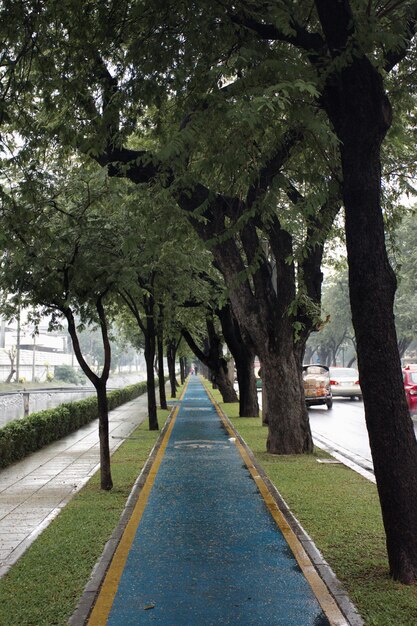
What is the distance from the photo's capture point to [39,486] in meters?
10.1

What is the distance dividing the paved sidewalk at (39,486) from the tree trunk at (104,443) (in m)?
0.53

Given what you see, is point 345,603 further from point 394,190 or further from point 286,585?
point 394,190

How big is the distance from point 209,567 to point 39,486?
5228mm

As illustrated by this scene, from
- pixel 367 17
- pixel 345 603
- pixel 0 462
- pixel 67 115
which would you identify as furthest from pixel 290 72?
pixel 0 462

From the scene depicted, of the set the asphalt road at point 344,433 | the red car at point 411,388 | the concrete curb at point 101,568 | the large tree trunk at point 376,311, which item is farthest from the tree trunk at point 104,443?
the red car at point 411,388

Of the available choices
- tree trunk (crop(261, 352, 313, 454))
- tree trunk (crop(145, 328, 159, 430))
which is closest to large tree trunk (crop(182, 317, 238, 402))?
tree trunk (crop(145, 328, 159, 430))

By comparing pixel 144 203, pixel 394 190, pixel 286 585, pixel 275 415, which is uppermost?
pixel 394 190

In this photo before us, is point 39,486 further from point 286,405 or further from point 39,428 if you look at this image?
point 286,405

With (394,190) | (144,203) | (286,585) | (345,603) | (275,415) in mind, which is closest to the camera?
(345,603)

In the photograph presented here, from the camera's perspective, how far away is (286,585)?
17.0 feet

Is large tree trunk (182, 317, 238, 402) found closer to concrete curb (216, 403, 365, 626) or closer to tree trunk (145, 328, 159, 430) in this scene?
tree trunk (145, 328, 159, 430)

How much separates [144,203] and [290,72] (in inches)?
119

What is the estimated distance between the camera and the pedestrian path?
4.58 metres

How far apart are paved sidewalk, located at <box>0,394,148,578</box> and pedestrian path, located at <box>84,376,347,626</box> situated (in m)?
1.13
